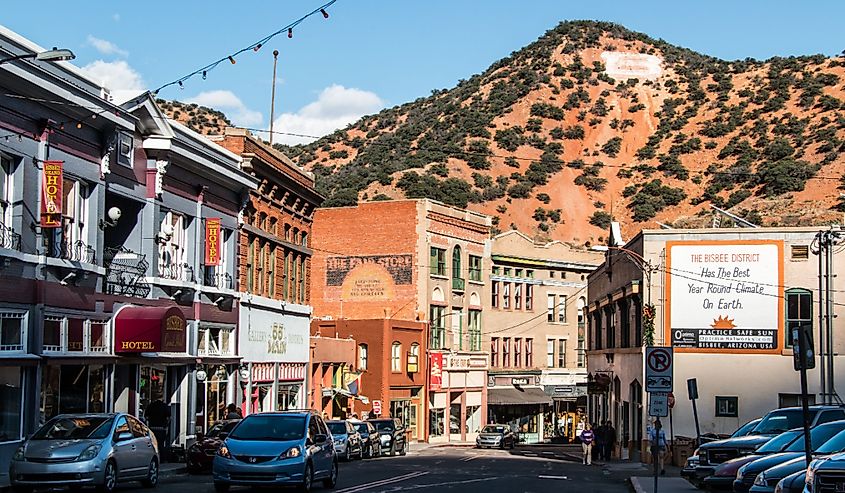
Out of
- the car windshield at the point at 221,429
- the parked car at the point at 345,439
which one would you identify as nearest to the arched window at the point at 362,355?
the parked car at the point at 345,439

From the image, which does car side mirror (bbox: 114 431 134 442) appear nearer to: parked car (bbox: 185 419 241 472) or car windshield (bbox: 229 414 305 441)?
car windshield (bbox: 229 414 305 441)

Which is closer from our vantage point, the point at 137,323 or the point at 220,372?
the point at 137,323

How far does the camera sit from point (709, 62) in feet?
471

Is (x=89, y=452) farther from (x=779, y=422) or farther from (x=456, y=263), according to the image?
(x=456, y=263)

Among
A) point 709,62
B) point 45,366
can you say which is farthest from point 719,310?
point 709,62

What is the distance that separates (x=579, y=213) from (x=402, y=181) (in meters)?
20.7

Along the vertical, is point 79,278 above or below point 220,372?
above

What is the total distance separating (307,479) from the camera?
865 inches

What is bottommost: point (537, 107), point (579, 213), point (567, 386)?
point (567, 386)

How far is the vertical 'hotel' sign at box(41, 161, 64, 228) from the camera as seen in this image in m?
26.6

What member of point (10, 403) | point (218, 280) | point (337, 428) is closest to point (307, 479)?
point (10, 403)

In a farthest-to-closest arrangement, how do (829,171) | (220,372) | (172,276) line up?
1. (829,171)
2. (220,372)
3. (172,276)

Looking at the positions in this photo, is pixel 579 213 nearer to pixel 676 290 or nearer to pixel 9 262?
pixel 676 290

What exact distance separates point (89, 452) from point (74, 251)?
9.04 m
